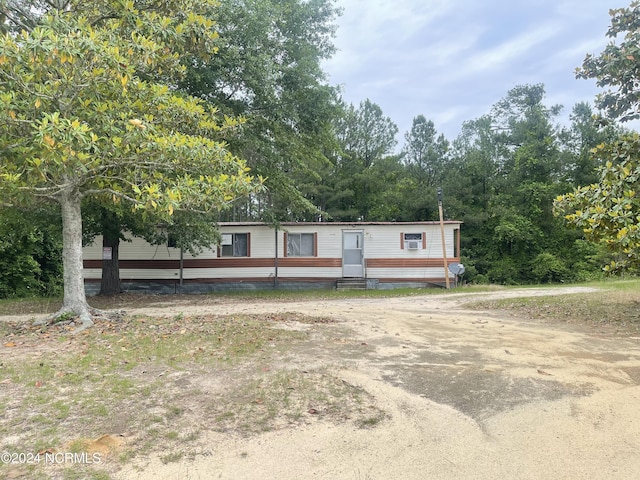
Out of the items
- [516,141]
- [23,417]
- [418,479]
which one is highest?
[516,141]

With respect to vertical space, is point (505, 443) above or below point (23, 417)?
below

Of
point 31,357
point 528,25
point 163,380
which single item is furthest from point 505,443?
point 528,25

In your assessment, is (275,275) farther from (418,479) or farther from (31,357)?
(418,479)

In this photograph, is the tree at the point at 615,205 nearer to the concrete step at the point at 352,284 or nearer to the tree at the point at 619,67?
the tree at the point at 619,67

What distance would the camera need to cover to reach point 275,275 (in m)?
16.2

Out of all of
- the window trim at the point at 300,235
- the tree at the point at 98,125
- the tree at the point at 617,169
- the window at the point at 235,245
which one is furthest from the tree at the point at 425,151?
the tree at the point at 98,125

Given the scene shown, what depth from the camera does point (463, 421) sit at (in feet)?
10.3

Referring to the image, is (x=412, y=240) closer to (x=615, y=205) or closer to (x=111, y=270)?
(x=615, y=205)

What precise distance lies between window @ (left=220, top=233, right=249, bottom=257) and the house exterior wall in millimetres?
152

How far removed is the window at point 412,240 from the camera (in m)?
16.0

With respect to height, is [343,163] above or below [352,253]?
above

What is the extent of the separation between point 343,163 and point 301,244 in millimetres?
12749

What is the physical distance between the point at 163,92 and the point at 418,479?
18.5ft

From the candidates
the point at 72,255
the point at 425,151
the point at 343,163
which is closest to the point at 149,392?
the point at 72,255
